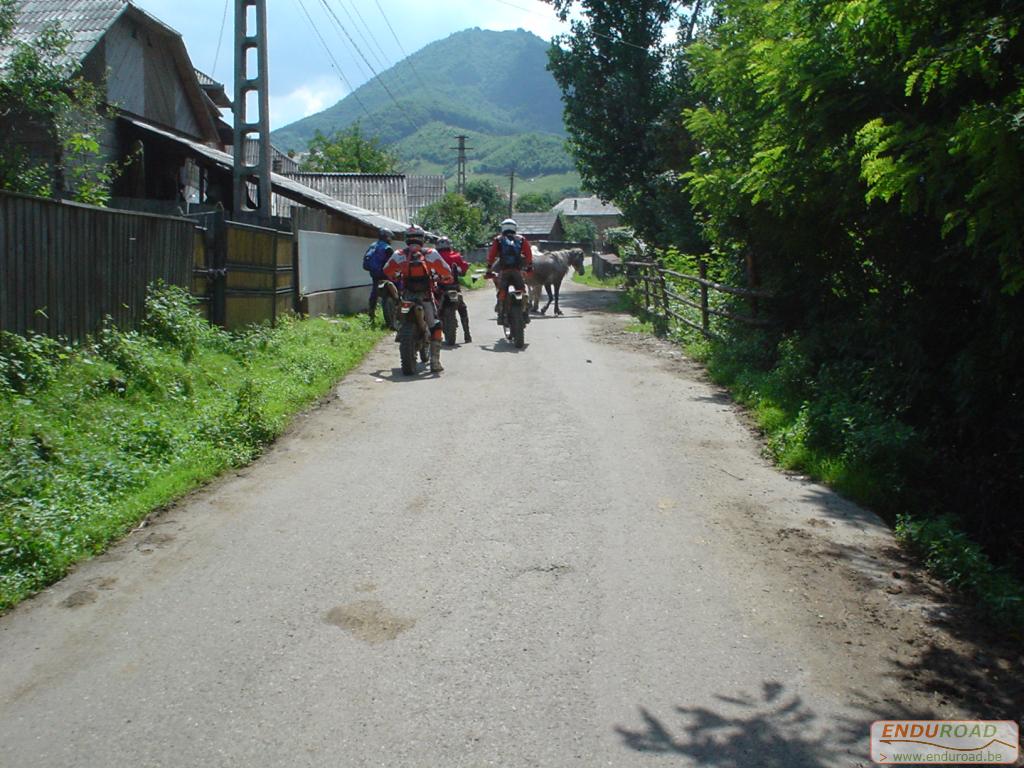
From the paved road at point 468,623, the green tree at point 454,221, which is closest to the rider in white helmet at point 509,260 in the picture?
the paved road at point 468,623

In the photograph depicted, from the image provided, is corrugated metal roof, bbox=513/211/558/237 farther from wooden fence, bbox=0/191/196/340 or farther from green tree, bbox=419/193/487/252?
wooden fence, bbox=0/191/196/340

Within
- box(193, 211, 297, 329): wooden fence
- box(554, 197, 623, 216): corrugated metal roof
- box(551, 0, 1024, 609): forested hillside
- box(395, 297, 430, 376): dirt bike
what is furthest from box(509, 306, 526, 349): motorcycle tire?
box(554, 197, 623, 216): corrugated metal roof

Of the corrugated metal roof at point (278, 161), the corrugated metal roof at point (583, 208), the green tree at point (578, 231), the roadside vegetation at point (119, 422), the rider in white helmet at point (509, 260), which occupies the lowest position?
the roadside vegetation at point (119, 422)

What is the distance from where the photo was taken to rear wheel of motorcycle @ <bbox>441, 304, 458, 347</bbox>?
49.7 feet

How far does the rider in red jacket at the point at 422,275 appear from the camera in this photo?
40.3ft

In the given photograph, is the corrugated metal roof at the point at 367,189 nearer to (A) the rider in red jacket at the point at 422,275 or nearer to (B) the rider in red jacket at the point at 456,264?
(B) the rider in red jacket at the point at 456,264

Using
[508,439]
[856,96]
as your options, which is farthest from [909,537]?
[508,439]

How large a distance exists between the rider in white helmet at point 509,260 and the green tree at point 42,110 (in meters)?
5.92

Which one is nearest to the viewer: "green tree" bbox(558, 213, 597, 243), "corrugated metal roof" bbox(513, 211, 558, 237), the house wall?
the house wall

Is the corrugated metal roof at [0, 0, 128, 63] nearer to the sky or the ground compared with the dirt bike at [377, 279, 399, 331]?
nearer to the sky

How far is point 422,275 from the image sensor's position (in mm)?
12250

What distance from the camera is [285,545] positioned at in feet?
19.3

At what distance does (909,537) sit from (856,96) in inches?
120

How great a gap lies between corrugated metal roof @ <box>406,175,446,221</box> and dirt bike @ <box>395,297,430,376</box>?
3504cm
